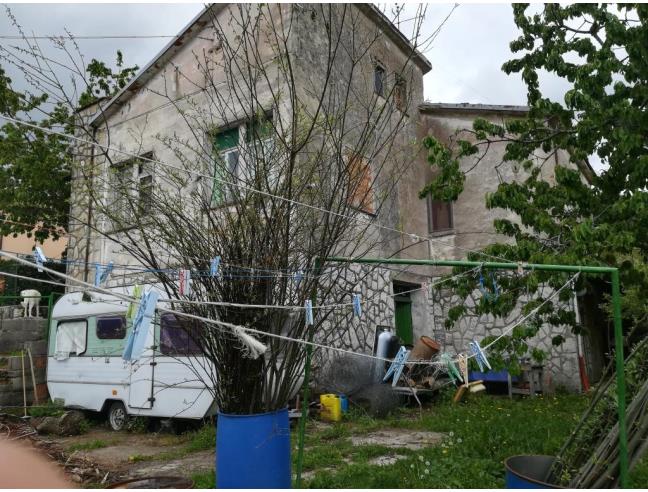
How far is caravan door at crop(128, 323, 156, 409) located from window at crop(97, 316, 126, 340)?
0.65 meters

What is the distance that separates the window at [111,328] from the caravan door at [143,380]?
0.65 metres

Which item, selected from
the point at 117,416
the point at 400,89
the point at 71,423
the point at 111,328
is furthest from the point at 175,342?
the point at 400,89

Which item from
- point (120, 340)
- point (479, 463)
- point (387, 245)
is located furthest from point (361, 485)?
point (387, 245)

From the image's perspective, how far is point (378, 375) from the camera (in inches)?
361

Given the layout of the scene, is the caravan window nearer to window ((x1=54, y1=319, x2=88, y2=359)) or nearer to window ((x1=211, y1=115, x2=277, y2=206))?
window ((x1=54, y1=319, x2=88, y2=359))

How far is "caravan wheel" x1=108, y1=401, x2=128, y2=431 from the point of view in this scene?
28.0 feet

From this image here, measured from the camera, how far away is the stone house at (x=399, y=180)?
9648 mm

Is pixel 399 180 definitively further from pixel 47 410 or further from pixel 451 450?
pixel 47 410

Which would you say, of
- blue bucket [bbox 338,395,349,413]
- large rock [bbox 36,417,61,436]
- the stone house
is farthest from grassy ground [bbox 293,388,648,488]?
large rock [bbox 36,417,61,436]

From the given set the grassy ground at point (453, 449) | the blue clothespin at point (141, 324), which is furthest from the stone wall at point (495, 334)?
the blue clothespin at point (141, 324)

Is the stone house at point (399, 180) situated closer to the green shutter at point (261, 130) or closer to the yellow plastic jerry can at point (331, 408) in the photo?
the yellow plastic jerry can at point (331, 408)

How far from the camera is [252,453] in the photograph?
3771mm

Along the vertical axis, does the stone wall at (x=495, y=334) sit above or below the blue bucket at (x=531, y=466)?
above

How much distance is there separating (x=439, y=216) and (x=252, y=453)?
926cm
